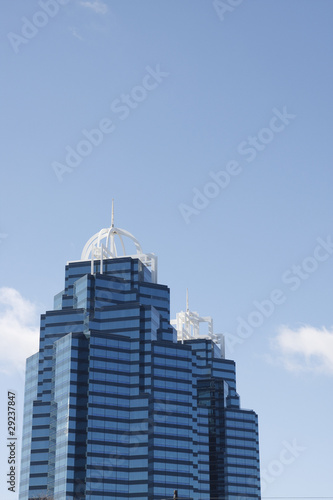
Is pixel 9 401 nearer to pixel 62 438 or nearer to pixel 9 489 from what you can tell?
pixel 9 489

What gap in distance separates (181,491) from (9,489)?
58586 mm

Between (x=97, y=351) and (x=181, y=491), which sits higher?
(x=97, y=351)

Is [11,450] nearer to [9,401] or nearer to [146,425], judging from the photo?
[9,401]

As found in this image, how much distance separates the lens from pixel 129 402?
200 metres

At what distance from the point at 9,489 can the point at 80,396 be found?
47.2 m

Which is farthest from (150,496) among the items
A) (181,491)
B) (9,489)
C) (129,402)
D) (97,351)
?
(9,489)

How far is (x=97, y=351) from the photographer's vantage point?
199875 millimetres

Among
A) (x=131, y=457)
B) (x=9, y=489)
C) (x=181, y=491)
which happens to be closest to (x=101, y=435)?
(x=131, y=457)

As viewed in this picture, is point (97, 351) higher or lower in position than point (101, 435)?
higher

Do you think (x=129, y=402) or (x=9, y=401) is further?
(x=129, y=402)

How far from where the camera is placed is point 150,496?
7628 inches

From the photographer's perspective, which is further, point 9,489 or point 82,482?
point 82,482

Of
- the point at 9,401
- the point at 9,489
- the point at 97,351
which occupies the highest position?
the point at 97,351

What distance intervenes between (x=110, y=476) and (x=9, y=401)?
5252 cm
